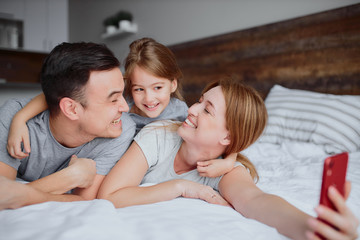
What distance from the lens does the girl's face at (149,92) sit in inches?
59.8

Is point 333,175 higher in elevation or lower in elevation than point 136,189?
higher

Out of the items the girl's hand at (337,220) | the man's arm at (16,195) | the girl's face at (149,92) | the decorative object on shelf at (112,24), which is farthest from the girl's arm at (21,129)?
the decorative object on shelf at (112,24)

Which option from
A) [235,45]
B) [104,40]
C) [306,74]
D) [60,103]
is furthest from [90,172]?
[104,40]

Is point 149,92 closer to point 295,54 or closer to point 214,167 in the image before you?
point 214,167

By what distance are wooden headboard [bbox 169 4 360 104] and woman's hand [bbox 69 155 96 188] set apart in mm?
1693

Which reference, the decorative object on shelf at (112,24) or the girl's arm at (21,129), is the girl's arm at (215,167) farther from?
the decorative object on shelf at (112,24)

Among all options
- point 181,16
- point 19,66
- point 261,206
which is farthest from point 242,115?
point 19,66

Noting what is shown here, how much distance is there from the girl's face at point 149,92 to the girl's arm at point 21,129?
0.49 m

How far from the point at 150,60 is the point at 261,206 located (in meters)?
0.96

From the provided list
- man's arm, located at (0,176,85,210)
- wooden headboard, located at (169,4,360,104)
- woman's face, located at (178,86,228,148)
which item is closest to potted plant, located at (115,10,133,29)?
wooden headboard, located at (169,4,360,104)

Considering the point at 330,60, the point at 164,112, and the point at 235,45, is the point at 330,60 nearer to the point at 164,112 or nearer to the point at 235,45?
the point at 235,45

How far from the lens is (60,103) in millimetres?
1114

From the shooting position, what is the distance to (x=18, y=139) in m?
1.06

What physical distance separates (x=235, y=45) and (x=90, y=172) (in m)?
1.95
